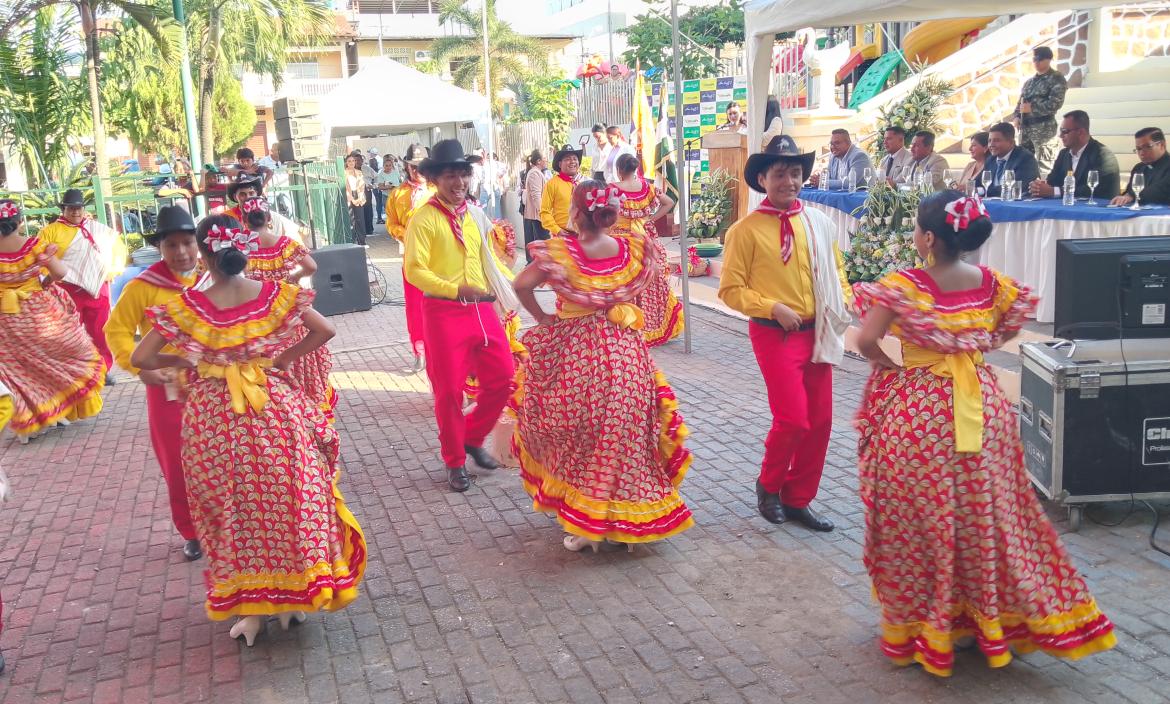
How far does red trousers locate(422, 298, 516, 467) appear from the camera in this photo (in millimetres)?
6129

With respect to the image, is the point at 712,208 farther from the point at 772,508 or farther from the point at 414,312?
the point at 772,508

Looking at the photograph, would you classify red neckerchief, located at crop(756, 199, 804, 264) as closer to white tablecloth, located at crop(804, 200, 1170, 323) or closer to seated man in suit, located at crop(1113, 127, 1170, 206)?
white tablecloth, located at crop(804, 200, 1170, 323)

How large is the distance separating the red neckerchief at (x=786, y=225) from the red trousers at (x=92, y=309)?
6.38m

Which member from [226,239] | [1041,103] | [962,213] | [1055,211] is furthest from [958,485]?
[1041,103]

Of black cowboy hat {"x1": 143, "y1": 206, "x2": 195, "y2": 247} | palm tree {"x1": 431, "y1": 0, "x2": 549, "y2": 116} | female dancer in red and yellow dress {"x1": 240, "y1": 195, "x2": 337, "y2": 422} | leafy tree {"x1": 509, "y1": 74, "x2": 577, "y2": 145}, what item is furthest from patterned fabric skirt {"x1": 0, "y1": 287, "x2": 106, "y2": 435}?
palm tree {"x1": 431, "y1": 0, "x2": 549, "y2": 116}

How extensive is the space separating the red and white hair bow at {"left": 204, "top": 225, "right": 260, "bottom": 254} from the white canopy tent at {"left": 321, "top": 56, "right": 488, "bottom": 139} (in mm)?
15161

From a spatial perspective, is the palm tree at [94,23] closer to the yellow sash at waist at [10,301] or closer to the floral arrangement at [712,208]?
the yellow sash at waist at [10,301]

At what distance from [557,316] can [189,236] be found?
180 cm

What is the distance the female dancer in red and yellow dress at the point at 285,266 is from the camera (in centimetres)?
688

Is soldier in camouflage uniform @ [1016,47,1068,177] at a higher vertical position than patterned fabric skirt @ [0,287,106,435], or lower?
higher

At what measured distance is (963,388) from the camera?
3.64 metres

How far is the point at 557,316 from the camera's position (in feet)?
16.9

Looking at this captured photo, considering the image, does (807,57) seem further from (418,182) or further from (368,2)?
(368,2)

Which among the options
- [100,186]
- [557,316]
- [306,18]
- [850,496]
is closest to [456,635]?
[557,316]
